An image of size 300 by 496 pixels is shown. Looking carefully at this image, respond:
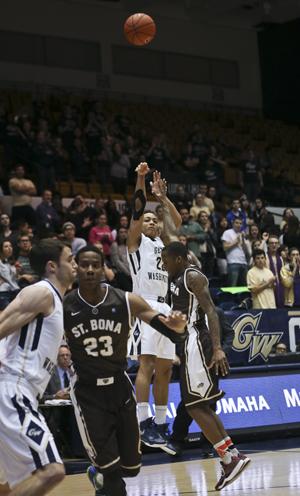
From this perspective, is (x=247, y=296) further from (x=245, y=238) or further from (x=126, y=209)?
(x=126, y=209)

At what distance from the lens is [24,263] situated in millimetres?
13383

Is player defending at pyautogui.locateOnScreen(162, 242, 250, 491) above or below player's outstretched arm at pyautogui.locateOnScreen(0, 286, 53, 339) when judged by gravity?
below

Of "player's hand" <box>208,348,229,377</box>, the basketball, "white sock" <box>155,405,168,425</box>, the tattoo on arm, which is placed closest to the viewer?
"player's hand" <box>208,348,229,377</box>

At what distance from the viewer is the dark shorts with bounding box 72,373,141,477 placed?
6.45m

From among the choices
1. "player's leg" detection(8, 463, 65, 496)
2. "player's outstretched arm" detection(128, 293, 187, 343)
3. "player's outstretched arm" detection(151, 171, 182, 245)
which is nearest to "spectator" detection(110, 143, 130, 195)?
"player's outstretched arm" detection(151, 171, 182, 245)

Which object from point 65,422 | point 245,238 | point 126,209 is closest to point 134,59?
point 126,209

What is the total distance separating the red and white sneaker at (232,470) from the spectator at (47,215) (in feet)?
25.9

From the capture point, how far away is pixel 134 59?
91.1 ft

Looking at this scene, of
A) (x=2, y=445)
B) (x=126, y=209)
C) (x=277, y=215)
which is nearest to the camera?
(x=2, y=445)

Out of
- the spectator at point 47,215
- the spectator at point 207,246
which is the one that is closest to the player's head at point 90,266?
the spectator at point 47,215

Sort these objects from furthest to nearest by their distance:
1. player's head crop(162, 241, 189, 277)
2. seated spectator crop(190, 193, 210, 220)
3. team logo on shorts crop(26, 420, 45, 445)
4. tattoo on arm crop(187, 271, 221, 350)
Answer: seated spectator crop(190, 193, 210, 220), player's head crop(162, 241, 189, 277), tattoo on arm crop(187, 271, 221, 350), team logo on shorts crop(26, 420, 45, 445)

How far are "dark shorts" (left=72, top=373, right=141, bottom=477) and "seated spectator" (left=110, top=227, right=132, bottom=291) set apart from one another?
26.8ft

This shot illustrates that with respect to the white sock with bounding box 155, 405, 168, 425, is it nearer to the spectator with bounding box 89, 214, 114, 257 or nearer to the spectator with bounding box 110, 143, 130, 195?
the spectator with bounding box 89, 214, 114, 257

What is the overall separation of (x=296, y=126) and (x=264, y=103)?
1365 millimetres
